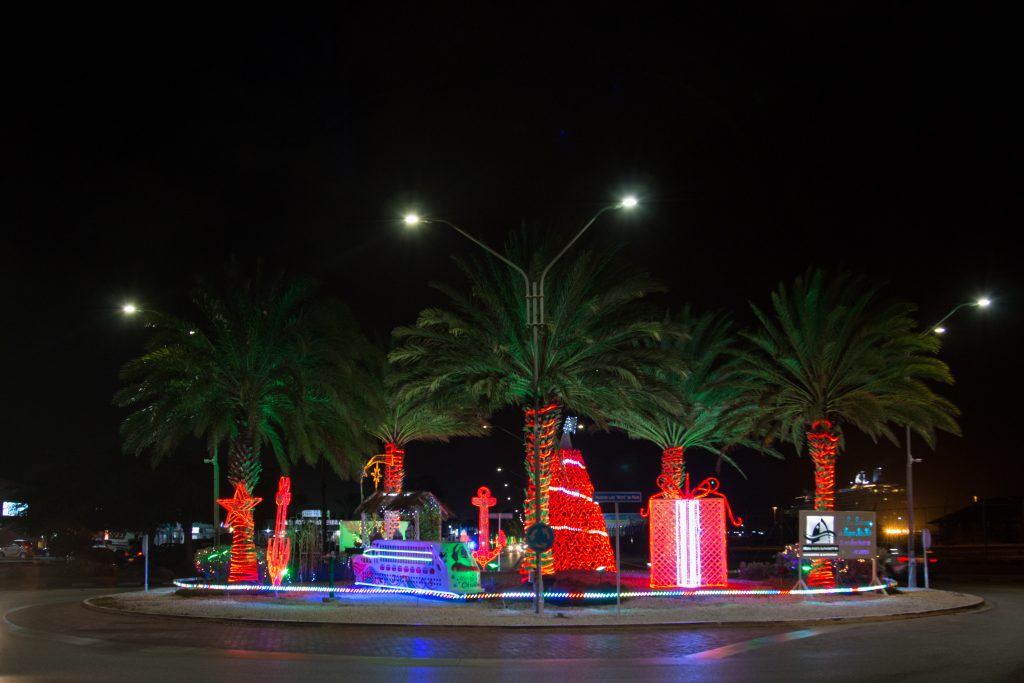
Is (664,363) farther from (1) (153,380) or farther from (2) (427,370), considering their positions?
(1) (153,380)

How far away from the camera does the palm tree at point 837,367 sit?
28.4 meters

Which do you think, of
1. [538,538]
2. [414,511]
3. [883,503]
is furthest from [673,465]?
[883,503]

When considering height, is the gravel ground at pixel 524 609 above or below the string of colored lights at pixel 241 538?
below

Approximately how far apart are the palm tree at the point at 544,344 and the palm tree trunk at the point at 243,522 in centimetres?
530

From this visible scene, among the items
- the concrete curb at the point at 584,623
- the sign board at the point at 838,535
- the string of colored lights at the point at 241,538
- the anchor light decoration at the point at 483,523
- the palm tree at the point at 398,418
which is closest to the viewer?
the concrete curb at the point at 584,623

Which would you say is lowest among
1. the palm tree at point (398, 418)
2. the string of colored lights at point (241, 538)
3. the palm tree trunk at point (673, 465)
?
the string of colored lights at point (241, 538)

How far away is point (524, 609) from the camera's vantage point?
22.6m

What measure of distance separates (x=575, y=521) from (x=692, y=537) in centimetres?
355

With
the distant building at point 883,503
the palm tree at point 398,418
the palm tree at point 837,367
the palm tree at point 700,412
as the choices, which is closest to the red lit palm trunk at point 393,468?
the palm tree at point 398,418

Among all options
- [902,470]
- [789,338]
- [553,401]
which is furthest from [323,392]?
[902,470]

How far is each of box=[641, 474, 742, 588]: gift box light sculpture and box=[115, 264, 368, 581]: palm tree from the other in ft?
32.4

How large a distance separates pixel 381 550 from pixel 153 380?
806 centimetres

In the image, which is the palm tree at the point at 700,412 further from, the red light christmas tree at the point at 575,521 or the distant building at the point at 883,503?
the distant building at the point at 883,503

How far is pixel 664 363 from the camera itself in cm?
2720
